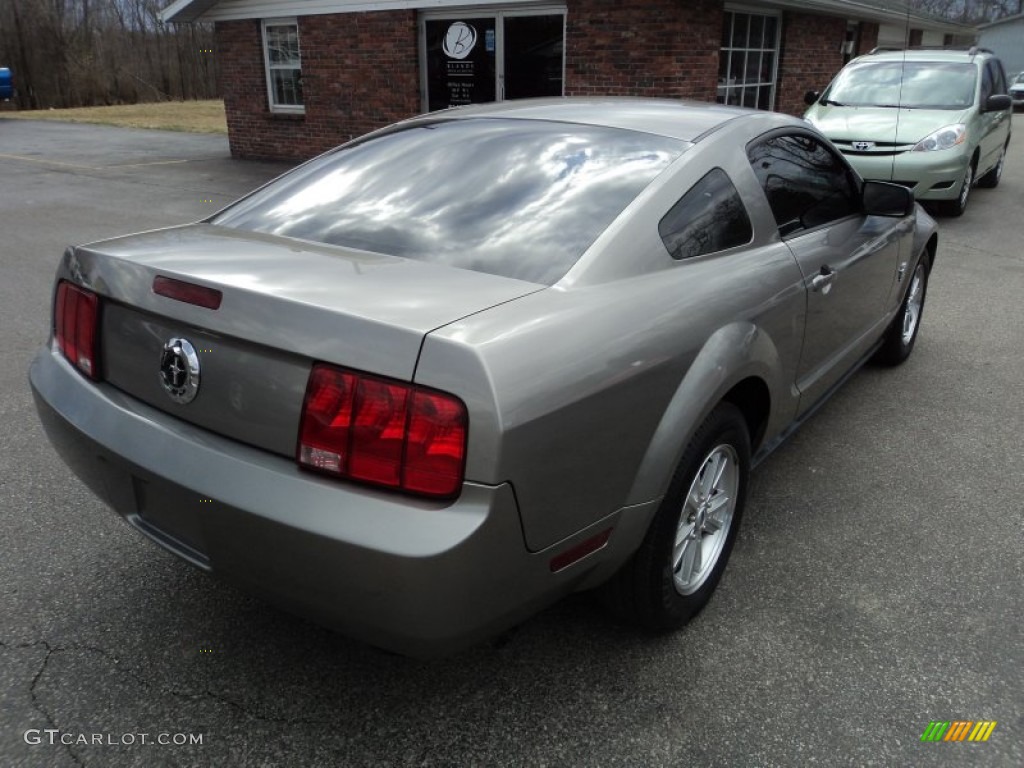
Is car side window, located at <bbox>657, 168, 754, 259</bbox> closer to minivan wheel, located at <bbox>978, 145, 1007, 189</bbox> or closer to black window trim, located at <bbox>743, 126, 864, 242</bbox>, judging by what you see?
black window trim, located at <bbox>743, 126, 864, 242</bbox>

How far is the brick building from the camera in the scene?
1088cm

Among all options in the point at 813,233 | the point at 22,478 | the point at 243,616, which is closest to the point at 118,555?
the point at 243,616

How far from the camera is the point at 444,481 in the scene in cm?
176

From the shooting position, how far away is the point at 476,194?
101 inches

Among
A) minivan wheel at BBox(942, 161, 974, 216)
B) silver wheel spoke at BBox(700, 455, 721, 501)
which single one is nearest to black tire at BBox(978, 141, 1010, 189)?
minivan wheel at BBox(942, 161, 974, 216)

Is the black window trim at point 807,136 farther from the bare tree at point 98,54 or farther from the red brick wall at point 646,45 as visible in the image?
the bare tree at point 98,54

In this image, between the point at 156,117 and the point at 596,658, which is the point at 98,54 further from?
the point at 596,658

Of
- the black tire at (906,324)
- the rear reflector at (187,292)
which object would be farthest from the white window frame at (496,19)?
the rear reflector at (187,292)

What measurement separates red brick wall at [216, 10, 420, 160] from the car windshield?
6319 millimetres

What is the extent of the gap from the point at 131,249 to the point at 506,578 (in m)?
1.42

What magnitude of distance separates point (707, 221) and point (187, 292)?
1.56 meters

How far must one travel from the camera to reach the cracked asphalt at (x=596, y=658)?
2.16m

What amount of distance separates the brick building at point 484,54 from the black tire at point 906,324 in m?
6.66

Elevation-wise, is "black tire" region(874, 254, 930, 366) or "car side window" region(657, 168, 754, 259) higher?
"car side window" region(657, 168, 754, 259)
